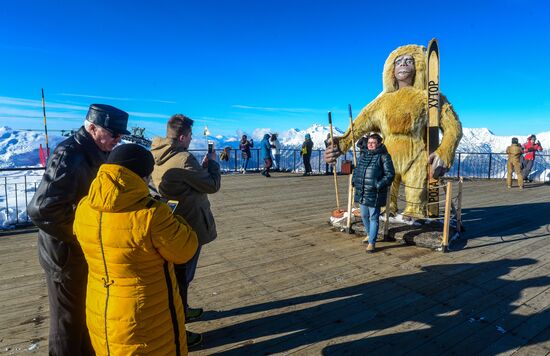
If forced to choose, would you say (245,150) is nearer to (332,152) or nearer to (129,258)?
(332,152)

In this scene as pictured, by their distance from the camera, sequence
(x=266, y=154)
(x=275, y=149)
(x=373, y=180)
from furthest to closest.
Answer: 1. (x=275, y=149)
2. (x=266, y=154)
3. (x=373, y=180)

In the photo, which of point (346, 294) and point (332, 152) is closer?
point (346, 294)

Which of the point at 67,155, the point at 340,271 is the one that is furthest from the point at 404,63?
the point at 67,155

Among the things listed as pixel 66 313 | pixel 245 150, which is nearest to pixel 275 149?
pixel 245 150

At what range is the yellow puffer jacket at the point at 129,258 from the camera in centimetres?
161

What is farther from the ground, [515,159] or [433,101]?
[433,101]

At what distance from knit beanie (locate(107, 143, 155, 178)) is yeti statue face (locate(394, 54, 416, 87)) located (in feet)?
16.9

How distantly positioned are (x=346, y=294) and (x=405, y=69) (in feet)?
12.9

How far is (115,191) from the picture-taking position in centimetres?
159

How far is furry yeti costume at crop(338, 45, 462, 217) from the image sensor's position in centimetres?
549

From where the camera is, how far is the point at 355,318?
3.19 metres

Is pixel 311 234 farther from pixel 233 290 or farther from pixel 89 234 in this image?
pixel 89 234

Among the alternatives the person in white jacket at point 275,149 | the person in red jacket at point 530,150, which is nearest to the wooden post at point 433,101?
the person in red jacket at point 530,150

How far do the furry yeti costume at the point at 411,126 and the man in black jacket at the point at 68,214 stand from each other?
4.50 m
